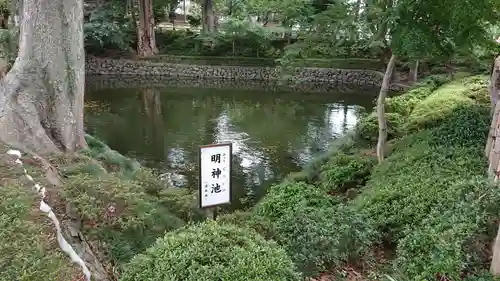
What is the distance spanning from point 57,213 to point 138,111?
11.5 meters

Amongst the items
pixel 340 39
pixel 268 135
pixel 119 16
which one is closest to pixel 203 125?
pixel 268 135

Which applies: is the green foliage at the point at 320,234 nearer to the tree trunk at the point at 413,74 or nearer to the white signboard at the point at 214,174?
the white signboard at the point at 214,174

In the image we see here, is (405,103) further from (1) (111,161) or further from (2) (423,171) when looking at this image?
(1) (111,161)

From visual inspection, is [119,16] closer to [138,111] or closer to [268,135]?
[138,111]

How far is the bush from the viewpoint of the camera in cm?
280

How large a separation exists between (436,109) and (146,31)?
17.8m

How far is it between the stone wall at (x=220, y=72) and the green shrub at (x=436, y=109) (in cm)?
1179

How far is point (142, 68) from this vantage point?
2303 centimetres

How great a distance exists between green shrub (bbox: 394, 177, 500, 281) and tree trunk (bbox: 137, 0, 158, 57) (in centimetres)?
2114

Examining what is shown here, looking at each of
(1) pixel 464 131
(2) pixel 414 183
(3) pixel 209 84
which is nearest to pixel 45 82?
(2) pixel 414 183

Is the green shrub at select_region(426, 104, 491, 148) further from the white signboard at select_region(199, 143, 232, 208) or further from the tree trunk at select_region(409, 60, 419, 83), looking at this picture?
the tree trunk at select_region(409, 60, 419, 83)

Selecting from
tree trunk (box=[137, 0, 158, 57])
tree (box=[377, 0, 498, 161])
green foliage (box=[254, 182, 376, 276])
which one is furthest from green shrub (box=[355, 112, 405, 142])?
tree trunk (box=[137, 0, 158, 57])

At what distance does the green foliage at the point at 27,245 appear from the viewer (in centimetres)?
304

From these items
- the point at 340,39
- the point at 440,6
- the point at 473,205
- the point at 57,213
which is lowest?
the point at 57,213
